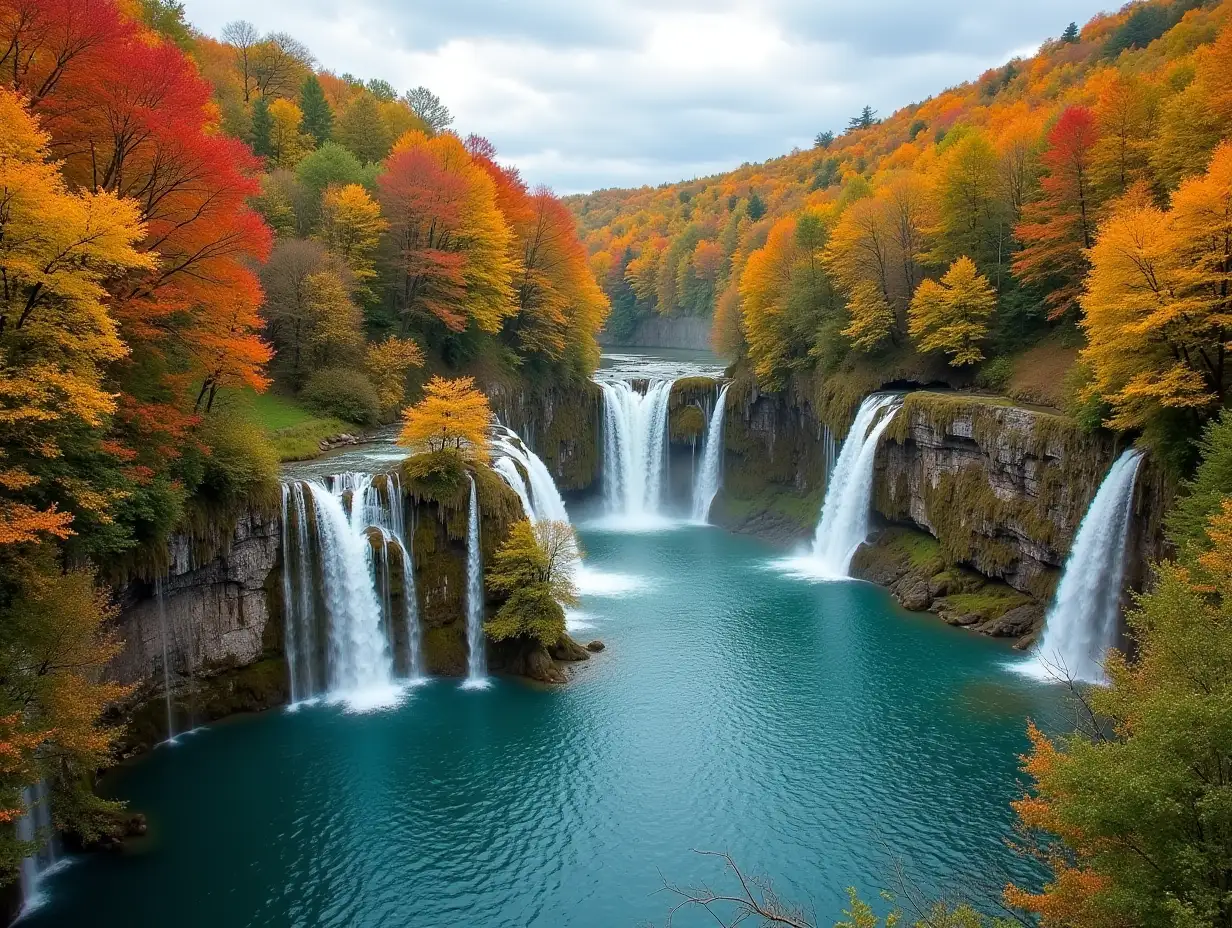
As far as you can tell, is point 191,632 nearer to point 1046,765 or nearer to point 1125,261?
point 1046,765

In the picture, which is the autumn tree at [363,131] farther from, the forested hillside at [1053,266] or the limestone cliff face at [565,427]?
the forested hillside at [1053,266]

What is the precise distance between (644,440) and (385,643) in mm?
28854

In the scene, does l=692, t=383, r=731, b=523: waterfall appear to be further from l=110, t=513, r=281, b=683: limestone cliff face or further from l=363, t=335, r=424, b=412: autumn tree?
l=110, t=513, r=281, b=683: limestone cliff face

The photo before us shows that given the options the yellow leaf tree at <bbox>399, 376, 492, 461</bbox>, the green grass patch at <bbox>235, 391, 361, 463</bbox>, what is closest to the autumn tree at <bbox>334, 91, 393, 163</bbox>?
the green grass patch at <bbox>235, 391, 361, 463</bbox>

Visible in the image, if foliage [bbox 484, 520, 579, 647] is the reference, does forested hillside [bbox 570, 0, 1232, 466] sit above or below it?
above

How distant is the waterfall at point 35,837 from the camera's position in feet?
54.4

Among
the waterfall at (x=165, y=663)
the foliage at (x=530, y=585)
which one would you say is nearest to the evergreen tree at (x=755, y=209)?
the foliage at (x=530, y=585)

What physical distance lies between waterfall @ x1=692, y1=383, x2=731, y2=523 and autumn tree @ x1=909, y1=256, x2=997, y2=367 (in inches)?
576

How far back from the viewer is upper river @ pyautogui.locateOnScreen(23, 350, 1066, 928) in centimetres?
1722

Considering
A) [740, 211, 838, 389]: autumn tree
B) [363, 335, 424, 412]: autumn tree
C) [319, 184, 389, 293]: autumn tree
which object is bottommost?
[363, 335, 424, 412]: autumn tree

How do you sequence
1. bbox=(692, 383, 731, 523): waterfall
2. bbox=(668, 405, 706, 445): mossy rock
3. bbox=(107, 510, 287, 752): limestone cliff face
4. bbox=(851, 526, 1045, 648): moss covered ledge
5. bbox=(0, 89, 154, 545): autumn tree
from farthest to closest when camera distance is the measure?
bbox=(668, 405, 706, 445): mossy rock < bbox=(692, 383, 731, 523): waterfall < bbox=(851, 526, 1045, 648): moss covered ledge < bbox=(107, 510, 287, 752): limestone cliff face < bbox=(0, 89, 154, 545): autumn tree

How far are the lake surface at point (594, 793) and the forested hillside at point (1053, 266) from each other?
39.3 ft

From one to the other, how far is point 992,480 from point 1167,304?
10664mm

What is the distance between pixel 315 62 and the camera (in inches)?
3376
